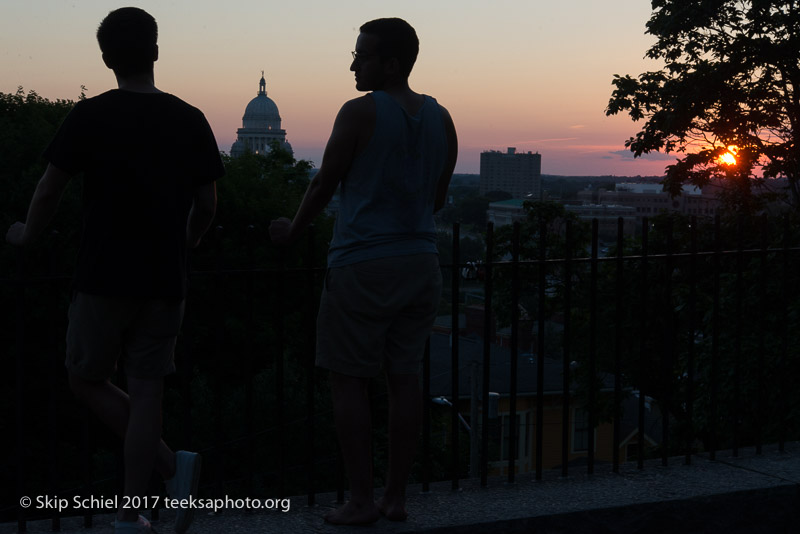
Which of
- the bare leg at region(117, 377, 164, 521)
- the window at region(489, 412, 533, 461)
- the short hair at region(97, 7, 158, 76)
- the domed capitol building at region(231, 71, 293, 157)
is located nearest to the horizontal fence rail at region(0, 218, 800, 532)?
the window at region(489, 412, 533, 461)

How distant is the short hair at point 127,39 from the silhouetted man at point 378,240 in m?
0.58

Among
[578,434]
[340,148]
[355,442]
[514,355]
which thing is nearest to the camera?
[340,148]

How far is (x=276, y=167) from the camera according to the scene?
41.5 metres

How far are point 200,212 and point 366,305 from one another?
1.90ft

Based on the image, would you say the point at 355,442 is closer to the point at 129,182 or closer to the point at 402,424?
the point at 402,424

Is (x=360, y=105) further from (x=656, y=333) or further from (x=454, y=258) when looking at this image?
(x=656, y=333)

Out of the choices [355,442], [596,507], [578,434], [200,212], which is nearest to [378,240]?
[200,212]

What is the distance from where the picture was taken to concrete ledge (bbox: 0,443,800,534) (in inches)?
127

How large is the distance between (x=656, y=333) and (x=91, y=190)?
24.4 metres

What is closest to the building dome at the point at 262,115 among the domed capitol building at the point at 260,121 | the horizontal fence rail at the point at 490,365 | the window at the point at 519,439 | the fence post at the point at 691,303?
the domed capitol building at the point at 260,121

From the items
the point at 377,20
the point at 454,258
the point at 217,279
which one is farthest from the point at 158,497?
the point at 377,20

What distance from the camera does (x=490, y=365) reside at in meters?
19.0

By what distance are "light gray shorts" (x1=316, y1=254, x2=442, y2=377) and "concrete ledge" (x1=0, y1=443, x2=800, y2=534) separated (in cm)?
58

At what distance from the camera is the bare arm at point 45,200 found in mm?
2570
